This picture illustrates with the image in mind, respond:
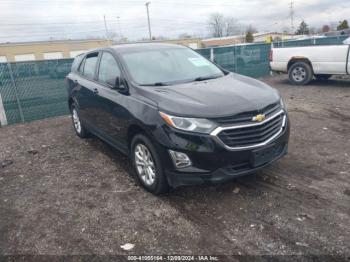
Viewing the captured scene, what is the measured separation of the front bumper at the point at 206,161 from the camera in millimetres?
3285

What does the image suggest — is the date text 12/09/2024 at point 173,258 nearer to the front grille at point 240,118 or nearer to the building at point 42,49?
the front grille at point 240,118

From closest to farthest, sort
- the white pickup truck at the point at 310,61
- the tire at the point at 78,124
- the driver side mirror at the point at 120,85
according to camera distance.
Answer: the driver side mirror at the point at 120,85, the tire at the point at 78,124, the white pickup truck at the point at 310,61

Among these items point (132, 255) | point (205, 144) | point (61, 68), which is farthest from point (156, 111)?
point (61, 68)

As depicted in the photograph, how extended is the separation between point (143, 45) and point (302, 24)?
78027 millimetres

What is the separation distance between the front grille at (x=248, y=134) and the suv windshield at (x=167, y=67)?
4.07ft

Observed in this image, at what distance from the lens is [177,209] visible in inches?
144

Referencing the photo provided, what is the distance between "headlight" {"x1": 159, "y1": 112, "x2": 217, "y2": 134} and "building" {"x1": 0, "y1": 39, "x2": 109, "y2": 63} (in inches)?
1741

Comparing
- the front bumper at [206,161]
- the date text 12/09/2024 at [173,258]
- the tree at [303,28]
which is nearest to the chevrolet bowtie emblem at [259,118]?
the front bumper at [206,161]

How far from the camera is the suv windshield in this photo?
14.1 ft

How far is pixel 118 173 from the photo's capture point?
15.6ft

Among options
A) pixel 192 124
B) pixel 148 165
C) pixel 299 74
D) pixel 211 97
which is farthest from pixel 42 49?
pixel 192 124

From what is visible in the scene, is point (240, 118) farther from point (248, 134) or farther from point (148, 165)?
point (148, 165)

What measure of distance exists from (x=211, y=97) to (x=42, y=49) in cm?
4697

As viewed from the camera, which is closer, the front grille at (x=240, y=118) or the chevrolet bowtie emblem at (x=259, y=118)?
the front grille at (x=240, y=118)
